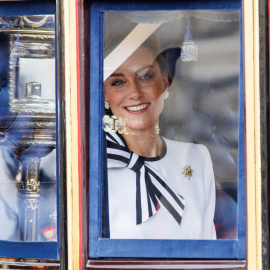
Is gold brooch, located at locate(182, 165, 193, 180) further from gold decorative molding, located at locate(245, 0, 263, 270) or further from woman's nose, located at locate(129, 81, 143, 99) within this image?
woman's nose, located at locate(129, 81, 143, 99)

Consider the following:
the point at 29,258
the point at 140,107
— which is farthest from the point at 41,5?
the point at 29,258

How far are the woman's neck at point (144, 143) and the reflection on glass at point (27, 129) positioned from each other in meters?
0.40

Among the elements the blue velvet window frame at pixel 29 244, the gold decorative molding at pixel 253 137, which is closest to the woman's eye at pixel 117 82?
the blue velvet window frame at pixel 29 244

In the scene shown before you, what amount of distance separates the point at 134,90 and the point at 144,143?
0.27m

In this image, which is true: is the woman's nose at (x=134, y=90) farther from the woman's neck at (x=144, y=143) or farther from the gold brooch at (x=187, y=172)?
the gold brooch at (x=187, y=172)

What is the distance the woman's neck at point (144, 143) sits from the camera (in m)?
2.54

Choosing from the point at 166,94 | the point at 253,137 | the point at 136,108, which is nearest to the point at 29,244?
the point at 136,108

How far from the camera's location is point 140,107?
2.54m

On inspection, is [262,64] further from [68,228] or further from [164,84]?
[68,228]

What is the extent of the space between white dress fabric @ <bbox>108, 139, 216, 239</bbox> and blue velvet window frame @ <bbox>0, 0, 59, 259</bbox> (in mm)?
343

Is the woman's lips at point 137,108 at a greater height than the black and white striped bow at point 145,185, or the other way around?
the woman's lips at point 137,108

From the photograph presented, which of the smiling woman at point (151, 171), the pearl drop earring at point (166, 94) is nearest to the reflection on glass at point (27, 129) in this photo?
the smiling woman at point (151, 171)

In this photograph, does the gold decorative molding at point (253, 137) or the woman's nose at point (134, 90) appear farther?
the woman's nose at point (134, 90)

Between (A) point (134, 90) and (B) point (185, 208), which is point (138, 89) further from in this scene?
(B) point (185, 208)
